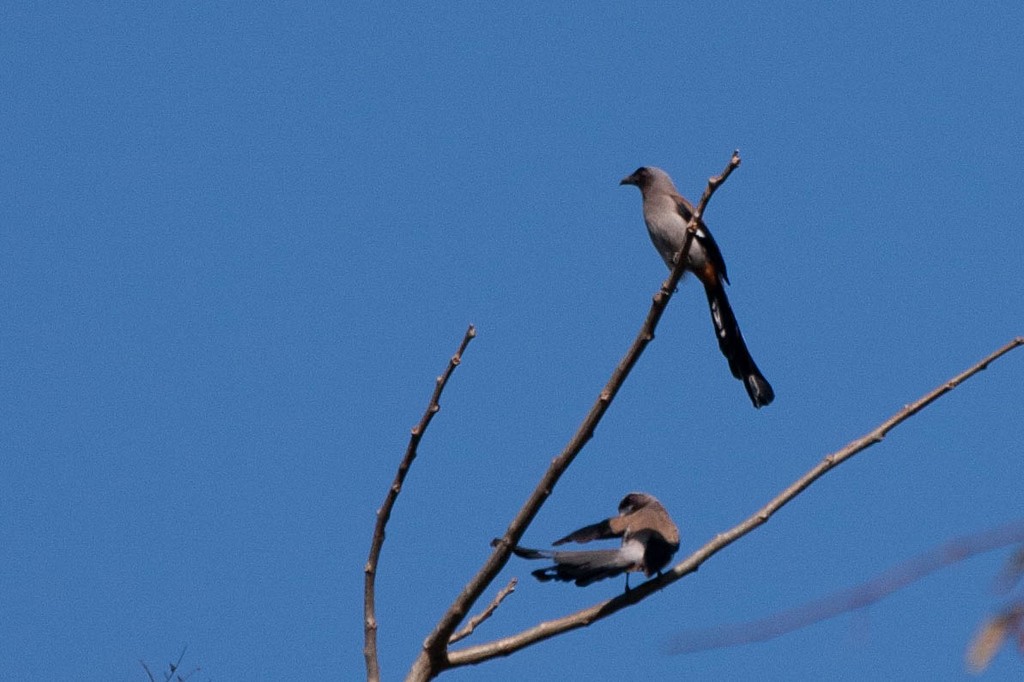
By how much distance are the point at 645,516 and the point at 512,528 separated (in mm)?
1519

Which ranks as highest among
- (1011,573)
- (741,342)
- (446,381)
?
(741,342)

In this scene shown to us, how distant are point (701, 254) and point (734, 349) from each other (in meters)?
0.94

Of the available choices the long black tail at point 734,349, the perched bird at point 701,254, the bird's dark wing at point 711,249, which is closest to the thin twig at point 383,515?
the perched bird at point 701,254

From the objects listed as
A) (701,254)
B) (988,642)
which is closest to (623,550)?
(988,642)

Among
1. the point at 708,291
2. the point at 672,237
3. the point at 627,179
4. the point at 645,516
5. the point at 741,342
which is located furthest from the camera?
the point at 627,179

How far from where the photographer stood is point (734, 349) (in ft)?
20.2

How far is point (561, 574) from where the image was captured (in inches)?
141

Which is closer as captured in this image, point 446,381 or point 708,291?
point 446,381

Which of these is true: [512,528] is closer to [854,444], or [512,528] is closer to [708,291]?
[854,444]

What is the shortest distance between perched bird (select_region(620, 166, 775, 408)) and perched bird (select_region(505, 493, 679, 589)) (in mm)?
1046

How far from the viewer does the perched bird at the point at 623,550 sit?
11.8 feet

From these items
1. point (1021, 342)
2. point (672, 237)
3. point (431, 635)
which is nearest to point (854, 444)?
point (1021, 342)

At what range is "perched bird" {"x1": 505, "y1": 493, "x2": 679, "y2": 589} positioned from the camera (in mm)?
3609

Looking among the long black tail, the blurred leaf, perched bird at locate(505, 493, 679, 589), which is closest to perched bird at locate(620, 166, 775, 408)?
the long black tail
